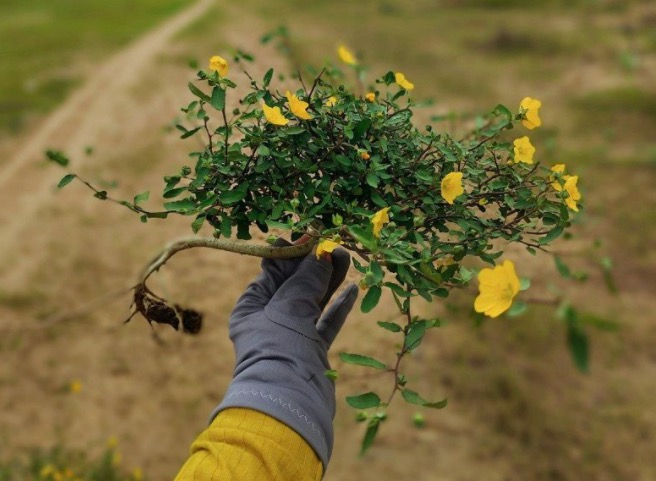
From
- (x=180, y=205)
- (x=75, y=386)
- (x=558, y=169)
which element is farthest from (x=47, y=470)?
(x=558, y=169)

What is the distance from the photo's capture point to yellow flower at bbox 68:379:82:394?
3.33m

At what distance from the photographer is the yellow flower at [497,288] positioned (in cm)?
95

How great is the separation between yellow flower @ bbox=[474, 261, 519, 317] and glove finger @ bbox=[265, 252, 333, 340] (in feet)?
1.50

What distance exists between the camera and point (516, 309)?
0.97m

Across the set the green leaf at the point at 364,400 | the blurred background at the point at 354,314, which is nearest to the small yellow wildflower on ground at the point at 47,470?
the blurred background at the point at 354,314

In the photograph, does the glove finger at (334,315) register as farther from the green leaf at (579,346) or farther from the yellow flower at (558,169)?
the green leaf at (579,346)

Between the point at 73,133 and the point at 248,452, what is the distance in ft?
17.8

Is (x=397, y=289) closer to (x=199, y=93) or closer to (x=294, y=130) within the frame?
(x=294, y=130)

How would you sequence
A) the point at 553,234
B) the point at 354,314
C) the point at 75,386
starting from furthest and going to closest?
the point at 75,386, the point at 354,314, the point at 553,234

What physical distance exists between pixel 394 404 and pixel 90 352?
1.79 metres

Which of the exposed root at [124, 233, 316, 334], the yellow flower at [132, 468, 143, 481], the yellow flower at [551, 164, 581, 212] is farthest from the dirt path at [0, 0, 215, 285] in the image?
the yellow flower at [551, 164, 581, 212]

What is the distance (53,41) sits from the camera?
787 cm

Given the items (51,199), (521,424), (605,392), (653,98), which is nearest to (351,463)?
(521,424)

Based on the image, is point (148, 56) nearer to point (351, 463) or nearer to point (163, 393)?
point (163, 393)
